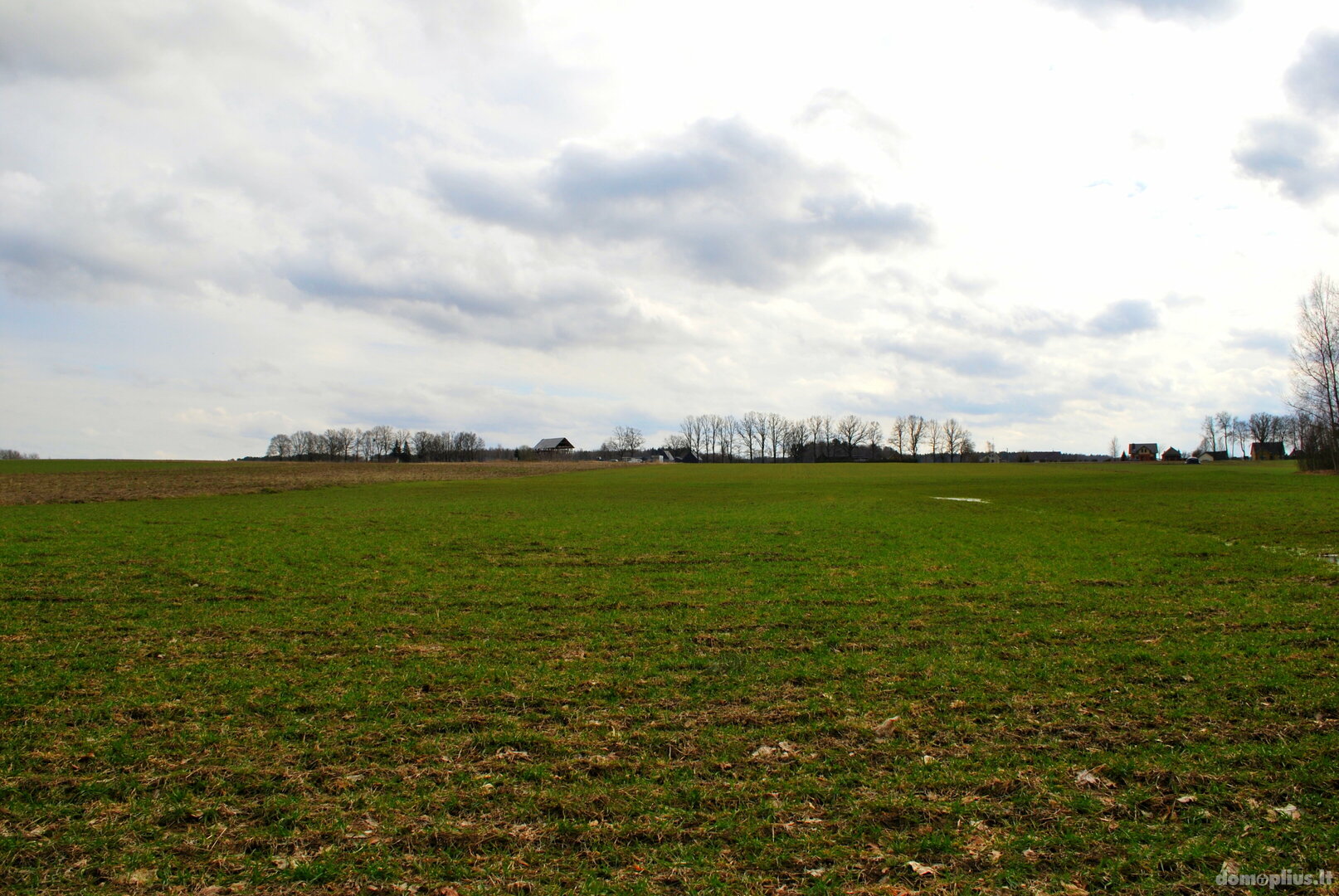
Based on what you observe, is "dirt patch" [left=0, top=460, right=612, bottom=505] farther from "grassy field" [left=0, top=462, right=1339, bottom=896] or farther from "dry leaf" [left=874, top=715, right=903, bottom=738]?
"dry leaf" [left=874, top=715, right=903, bottom=738]

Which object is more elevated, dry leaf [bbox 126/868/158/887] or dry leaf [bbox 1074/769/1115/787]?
dry leaf [bbox 1074/769/1115/787]

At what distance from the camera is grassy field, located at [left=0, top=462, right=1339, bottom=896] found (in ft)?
17.9

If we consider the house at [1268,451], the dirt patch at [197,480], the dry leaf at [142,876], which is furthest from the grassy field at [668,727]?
the house at [1268,451]

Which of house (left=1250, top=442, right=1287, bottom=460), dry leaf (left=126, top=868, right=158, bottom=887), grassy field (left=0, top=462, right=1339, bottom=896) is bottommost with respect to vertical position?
dry leaf (left=126, top=868, right=158, bottom=887)

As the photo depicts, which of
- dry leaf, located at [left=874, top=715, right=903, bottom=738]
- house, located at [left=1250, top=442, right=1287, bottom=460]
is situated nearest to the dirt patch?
dry leaf, located at [left=874, top=715, right=903, bottom=738]

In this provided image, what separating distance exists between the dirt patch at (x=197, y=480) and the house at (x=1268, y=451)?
590ft

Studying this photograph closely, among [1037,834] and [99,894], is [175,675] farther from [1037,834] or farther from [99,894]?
[1037,834]

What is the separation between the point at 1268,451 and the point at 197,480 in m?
224

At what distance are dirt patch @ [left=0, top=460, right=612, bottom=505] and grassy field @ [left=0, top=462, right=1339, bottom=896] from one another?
37.8 metres

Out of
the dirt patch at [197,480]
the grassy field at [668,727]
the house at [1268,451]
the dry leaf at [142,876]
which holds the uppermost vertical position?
the house at [1268,451]

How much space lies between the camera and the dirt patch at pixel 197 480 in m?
49.2

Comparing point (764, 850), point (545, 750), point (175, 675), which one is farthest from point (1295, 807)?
point (175, 675)

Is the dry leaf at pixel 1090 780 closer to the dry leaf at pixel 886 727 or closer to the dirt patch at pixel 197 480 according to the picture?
the dry leaf at pixel 886 727

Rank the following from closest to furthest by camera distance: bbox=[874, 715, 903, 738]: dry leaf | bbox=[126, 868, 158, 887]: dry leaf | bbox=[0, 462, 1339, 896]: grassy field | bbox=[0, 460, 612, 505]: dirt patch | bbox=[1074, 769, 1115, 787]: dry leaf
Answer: bbox=[126, 868, 158, 887]: dry leaf < bbox=[0, 462, 1339, 896]: grassy field < bbox=[1074, 769, 1115, 787]: dry leaf < bbox=[874, 715, 903, 738]: dry leaf < bbox=[0, 460, 612, 505]: dirt patch
